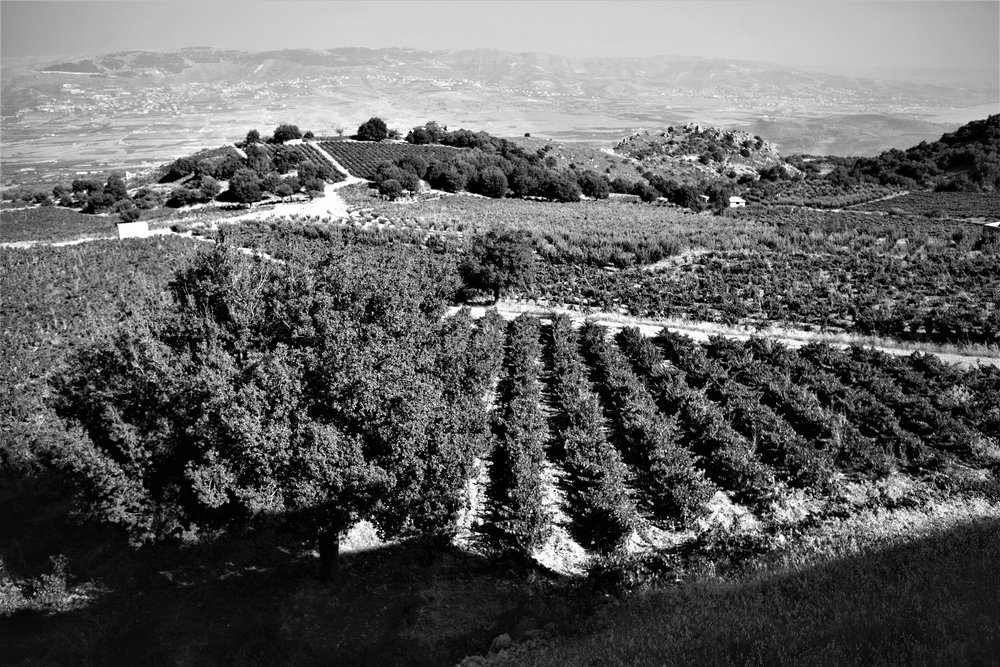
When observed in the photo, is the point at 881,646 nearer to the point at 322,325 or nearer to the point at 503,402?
the point at 322,325

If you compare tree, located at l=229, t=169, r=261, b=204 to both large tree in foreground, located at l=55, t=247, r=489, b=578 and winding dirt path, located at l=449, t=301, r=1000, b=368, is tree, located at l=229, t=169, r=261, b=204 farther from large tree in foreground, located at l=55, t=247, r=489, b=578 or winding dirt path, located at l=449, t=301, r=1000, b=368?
large tree in foreground, located at l=55, t=247, r=489, b=578

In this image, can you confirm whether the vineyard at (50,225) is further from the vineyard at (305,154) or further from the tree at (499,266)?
the tree at (499,266)

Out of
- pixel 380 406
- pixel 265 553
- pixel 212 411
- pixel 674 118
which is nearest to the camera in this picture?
pixel 212 411

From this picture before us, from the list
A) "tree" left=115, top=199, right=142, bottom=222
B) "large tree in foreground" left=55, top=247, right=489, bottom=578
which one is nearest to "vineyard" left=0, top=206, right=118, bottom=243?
"tree" left=115, top=199, right=142, bottom=222

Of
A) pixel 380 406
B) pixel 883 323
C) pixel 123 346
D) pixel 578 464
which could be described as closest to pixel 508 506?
pixel 578 464

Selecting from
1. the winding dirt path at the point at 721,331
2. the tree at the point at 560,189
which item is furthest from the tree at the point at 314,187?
the winding dirt path at the point at 721,331

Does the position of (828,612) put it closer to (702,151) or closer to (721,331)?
(721,331)
